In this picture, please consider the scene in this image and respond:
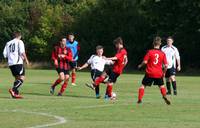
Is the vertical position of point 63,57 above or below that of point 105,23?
above

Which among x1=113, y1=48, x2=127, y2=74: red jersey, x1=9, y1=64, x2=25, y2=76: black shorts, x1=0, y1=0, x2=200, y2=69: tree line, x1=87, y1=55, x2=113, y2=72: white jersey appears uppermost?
x1=113, y1=48, x2=127, y2=74: red jersey

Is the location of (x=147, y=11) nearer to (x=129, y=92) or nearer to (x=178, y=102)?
(x=129, y=92)

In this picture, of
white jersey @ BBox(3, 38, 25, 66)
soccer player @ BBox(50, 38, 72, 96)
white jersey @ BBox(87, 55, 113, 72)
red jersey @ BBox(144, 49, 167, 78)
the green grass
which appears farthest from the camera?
white jersey @ BBox(87, 55, 113, 72)

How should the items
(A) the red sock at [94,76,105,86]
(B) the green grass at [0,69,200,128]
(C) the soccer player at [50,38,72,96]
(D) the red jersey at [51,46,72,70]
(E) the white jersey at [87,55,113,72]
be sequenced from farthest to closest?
(E) the white jersey at [87,55,113,72]
(D) the red jersey at [51,46,72,70]
(C) the soccer player at [50,38,72,96]
(A) the red sock at [94,76,105,86]
(B) the green grass at [0,69,200,128]

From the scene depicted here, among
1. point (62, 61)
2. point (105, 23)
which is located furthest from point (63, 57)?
point (105, 23)

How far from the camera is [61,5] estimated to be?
3349 inches

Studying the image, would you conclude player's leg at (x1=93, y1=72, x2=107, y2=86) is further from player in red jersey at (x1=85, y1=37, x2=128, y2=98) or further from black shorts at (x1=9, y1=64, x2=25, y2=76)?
black shorts at (x1=9, y1=64, x2=25, y2=76)

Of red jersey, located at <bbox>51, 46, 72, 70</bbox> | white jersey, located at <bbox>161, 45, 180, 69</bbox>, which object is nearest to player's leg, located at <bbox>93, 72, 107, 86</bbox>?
red jersey, located at <bbox>51, 46, 72, 70</bbox>

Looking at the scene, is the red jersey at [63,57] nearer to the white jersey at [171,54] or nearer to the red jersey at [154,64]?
the white jersey at [171,54]

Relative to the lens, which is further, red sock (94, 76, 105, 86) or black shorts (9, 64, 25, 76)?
red sock (94, 76, 105, 86)

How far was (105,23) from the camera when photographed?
6988 cm

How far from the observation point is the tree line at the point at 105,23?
2394 inches

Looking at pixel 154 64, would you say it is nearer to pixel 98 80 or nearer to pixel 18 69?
pixel 98 80

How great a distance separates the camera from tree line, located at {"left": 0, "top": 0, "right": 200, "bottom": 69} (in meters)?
60.8
